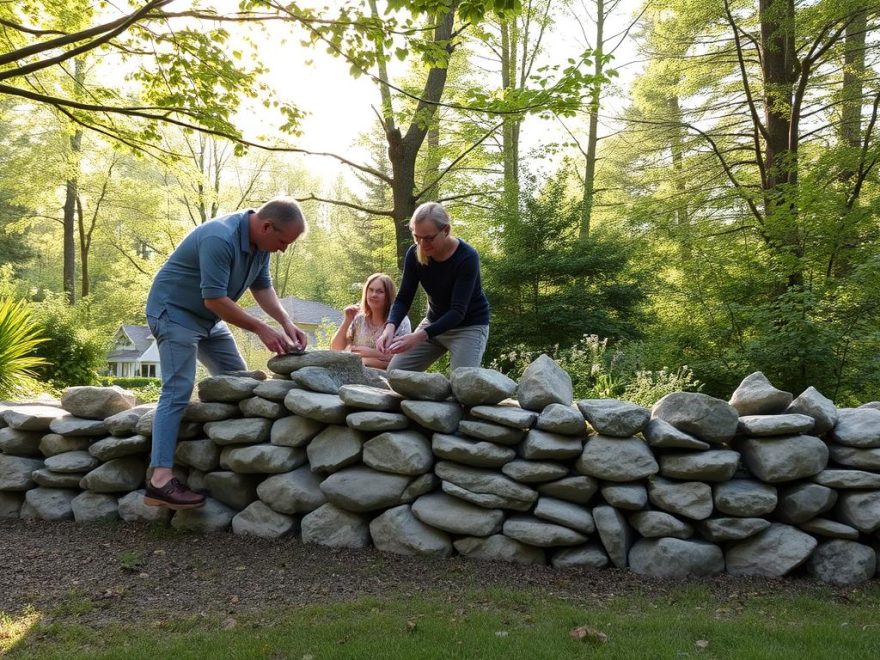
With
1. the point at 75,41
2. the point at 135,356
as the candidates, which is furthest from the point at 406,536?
the point at 135,356

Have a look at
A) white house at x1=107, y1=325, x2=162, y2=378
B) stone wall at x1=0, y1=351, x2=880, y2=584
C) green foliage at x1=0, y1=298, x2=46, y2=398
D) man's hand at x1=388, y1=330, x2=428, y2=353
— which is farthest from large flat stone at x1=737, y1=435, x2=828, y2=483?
white house at x1=107, y1=325, x2=162, y2=378

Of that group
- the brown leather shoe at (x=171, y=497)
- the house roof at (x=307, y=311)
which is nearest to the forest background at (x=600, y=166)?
the brown leather shoe at (x=171, y=497)

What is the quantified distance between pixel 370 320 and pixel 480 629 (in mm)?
2884

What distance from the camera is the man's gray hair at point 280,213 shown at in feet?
11.3

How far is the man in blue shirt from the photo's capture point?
3.36m

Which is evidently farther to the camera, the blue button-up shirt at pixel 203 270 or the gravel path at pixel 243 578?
the blue button-up shirt at pixel 203 270

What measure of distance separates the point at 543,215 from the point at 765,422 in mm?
6861

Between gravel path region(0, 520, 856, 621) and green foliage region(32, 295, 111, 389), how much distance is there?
258 inches

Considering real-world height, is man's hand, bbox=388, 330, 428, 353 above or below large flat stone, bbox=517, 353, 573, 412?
above

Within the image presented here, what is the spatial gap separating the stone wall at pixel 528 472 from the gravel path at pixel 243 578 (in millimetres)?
112

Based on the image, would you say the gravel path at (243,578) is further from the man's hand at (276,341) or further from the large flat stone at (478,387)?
the man's hand at (276,341)

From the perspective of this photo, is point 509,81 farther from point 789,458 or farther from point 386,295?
point 789,458

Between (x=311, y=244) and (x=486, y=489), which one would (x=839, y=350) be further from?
(x=311, y=244)

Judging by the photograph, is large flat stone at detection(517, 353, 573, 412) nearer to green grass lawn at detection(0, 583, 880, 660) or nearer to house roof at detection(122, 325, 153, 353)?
green grass lawn at detection(0, 583, 880, 660)
